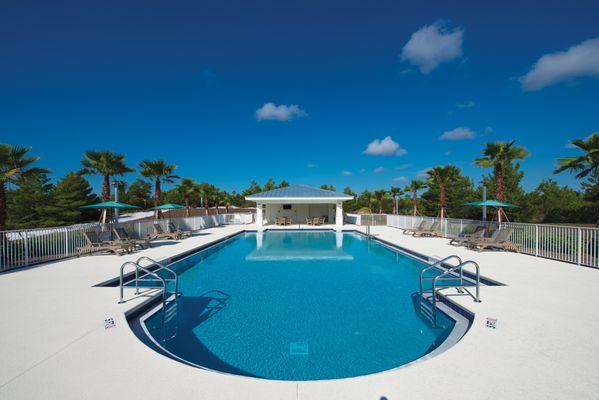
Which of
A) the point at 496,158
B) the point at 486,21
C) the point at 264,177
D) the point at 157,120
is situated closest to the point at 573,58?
the point at 486,21

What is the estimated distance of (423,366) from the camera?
2795mm

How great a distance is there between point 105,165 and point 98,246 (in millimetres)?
5387

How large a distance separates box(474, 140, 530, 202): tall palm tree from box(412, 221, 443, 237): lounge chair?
304cm

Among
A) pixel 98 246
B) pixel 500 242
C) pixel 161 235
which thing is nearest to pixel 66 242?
pixel 98 246

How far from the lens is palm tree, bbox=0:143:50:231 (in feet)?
27.2

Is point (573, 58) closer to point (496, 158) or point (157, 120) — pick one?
point (496, 158)

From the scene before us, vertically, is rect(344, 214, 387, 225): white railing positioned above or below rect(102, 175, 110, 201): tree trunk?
below

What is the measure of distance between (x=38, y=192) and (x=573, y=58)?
53663 mm

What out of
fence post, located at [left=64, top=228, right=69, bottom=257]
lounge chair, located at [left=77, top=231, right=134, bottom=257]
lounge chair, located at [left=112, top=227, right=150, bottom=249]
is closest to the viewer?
fence post, located at [left=64, top=228, right=69, bottom=257]

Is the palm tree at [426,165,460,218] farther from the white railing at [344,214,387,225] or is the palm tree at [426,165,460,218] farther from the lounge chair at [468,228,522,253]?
the lounge chair at [468,228,522,253]

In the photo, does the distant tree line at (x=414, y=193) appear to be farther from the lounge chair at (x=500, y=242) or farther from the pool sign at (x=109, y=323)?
the pool sign at (x=109, y=323)

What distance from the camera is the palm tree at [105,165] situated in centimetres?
1304

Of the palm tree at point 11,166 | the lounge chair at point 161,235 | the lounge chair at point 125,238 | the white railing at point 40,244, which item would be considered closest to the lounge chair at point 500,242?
the lounge chair at point 125,238

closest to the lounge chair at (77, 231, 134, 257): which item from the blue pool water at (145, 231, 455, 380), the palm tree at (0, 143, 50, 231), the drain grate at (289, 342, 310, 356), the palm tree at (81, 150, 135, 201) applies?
the palm tree at (0, 143, 50, 231)
